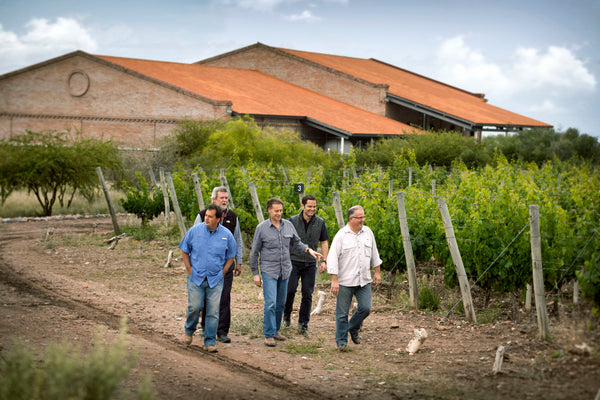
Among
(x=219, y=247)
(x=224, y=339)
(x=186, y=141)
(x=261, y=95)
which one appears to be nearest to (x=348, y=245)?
(x=219, y=247)

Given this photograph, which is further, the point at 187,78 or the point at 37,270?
the point at 187,78

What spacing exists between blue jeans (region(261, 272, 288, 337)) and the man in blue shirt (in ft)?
1.96

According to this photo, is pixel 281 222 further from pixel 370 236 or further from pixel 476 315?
pixel 476 315

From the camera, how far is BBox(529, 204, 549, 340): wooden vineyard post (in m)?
7.42

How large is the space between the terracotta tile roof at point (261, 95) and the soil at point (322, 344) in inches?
923

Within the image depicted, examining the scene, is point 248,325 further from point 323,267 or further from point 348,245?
point 348,245

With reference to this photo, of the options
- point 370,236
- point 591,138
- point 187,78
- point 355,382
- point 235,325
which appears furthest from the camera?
point 591,138

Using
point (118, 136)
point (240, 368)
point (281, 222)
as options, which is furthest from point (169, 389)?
point (118, 136)

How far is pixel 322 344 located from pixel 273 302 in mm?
827

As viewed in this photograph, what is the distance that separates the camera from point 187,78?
39.3 metres

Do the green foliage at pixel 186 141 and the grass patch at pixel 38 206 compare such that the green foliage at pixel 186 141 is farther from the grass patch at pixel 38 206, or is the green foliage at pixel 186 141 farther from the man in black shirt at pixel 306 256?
the man in black shirt at pixel 306 256

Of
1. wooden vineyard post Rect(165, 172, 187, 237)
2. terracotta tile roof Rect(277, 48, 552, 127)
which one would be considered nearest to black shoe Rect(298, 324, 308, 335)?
wooden vineyard post Rect(165, 172, 187, 237)

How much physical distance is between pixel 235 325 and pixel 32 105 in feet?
100

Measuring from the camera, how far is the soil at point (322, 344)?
244 inches
